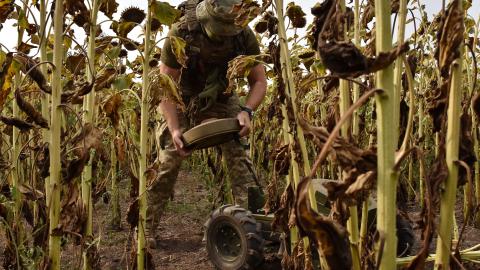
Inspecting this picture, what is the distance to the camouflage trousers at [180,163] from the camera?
3568 mm

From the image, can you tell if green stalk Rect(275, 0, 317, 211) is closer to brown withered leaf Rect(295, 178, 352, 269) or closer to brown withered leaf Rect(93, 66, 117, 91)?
brown withered leaf Rect(93, 66, 117, 91)

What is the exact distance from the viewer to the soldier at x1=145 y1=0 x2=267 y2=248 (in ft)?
11.0

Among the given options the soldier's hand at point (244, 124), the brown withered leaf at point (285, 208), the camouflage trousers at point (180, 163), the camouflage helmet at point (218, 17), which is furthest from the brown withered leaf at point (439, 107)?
the camouflage trousers at point (180, 163)

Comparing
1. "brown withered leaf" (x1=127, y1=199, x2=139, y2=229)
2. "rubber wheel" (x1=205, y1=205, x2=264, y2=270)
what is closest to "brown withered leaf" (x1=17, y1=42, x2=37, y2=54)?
"brown withered leaf" (x1=127, y1=199, x2=139, y2=229)

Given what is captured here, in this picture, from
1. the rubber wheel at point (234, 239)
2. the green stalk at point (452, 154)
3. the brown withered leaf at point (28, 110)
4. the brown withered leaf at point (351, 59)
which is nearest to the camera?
the brown withered leaf at point (351, 59)

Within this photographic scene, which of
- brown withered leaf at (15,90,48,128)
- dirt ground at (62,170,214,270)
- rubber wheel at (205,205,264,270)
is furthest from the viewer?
dirt ground at (62,170,214,270)

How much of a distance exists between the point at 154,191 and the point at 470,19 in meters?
2.78

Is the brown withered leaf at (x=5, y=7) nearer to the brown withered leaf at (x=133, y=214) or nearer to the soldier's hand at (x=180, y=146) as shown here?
the brown withered leaf at (x=133, y=214)

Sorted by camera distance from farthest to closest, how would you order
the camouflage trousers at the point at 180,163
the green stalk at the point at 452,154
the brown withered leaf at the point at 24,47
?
the camouflage trousers at the point at 180,163, the brown withered leaf at the point at 24,47, the green stalk at the point at 452,154

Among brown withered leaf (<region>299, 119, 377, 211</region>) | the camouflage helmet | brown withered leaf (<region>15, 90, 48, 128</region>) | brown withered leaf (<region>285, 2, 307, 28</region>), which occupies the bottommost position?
brown withered leaf (<region>299, 119, 377, 211</region>)

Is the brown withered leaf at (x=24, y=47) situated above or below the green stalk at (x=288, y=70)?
above

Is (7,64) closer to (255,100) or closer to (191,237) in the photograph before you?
(255,100)

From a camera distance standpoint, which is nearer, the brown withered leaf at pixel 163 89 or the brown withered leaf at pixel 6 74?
the brown withered leaf at pixel 6 74

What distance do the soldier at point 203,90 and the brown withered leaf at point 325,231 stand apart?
227cm
